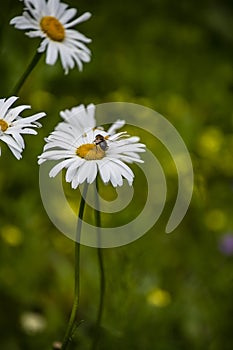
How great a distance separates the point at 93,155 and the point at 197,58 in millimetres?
1596

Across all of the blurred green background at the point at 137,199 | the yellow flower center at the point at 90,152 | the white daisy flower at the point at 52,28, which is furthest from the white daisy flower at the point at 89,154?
the blurred green background at the point at 137,199

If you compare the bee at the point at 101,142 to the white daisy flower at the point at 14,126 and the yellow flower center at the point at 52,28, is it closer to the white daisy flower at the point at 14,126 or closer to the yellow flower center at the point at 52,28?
the white daisy flower at the point at 14,126

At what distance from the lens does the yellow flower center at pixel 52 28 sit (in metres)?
0.93

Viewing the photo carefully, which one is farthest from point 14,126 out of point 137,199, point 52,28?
point 137,199

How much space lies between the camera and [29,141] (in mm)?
1639

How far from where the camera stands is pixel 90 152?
72cm

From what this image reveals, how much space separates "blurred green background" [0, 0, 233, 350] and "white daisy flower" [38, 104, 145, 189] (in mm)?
291

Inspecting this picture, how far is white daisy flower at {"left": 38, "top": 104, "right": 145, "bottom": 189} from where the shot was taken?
687mm

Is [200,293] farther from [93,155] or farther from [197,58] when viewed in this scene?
[197,58]

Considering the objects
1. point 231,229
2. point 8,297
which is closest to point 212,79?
point 231,229

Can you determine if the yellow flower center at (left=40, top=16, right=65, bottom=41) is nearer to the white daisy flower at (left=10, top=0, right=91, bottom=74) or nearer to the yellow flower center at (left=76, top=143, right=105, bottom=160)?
the white daisy flower at (left=10, top=0, right=91, bottom=74)

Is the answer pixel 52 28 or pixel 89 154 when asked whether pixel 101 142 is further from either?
pixel 52 28

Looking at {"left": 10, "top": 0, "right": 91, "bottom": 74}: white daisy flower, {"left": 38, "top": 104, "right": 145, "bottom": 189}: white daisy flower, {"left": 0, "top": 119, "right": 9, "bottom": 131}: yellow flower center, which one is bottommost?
{"left": 0, "top": 119, "right": 9, "bottom": 131}: yellow flower center

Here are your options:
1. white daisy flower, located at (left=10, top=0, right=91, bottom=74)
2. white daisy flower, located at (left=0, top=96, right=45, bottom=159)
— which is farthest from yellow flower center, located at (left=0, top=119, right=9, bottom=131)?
white daisy flower, located at (left=10, top=0, right=91, bottom=74)
